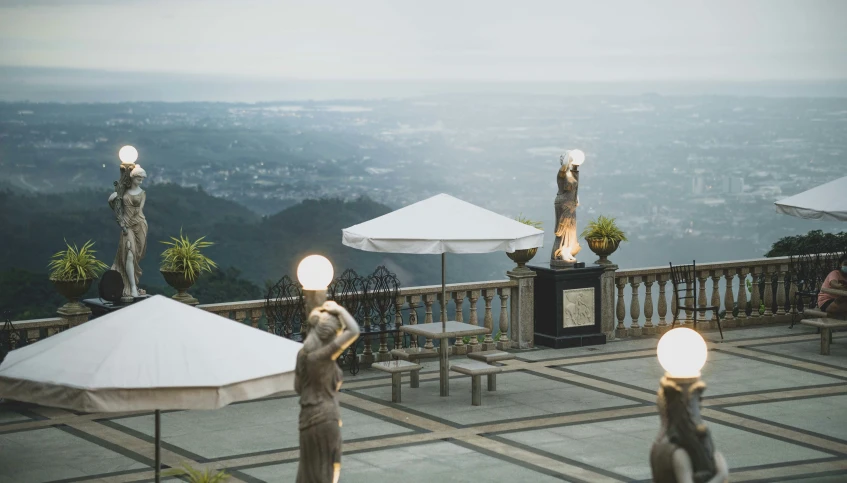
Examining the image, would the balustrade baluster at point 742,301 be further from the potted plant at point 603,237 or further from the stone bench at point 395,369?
the stone bench at point 395,369

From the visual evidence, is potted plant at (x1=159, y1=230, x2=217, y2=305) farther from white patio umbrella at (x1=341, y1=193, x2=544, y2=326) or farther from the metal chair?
the metal chair

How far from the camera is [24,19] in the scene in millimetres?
34031

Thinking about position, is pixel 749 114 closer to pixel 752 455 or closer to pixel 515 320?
pixel 515 320

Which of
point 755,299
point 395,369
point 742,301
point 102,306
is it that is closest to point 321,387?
point 395,369

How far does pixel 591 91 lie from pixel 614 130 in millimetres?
2006

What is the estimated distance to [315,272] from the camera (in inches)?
323

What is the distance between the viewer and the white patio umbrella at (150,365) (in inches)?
290

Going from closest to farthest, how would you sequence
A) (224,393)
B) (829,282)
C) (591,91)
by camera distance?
(224,393) → (829,282) → (591,91)

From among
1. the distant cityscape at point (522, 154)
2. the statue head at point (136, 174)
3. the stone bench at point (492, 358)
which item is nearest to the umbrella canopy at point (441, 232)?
the stone bench at point (492, 358)

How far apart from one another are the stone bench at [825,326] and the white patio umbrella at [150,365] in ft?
34.0

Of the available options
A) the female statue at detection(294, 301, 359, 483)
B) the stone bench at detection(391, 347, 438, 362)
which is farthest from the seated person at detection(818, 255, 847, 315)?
the female statue at detection(294, 301, 359, 483)

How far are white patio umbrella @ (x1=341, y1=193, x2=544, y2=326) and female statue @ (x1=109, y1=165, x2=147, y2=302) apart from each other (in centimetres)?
251

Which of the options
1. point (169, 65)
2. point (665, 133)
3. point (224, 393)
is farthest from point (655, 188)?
point (224, 393)

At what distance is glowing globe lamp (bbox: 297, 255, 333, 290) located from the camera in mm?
8180
